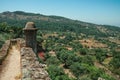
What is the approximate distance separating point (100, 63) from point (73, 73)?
74.9 feet

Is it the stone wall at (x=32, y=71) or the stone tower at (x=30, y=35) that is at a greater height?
the stone tower at (x=30, y=35)

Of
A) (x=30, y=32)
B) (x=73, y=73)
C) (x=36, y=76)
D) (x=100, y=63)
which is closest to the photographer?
(x=36, y=76)

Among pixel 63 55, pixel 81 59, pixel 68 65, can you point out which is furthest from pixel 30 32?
pixel 81 59

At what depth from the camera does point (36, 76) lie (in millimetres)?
7820

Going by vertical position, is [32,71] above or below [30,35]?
below

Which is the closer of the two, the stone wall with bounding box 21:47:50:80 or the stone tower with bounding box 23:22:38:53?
the stone wall with bounding box 21:47:50:80

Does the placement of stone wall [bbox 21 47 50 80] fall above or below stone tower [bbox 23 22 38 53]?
below

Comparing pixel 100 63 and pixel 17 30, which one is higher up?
pixel 17 30

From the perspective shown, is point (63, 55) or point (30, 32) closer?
point (30, 32)

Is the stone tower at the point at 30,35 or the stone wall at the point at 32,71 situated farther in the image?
the stone tower at the point at 30,35

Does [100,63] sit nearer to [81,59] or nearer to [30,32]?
[81,59]

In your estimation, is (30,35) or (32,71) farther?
(30,35)

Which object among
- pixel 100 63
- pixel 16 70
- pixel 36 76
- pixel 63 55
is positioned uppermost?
pixel 36 76

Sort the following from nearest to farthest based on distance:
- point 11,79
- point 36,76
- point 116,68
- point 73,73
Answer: point 36,76 < point 11,79 < point 73,73 < point 116,68
